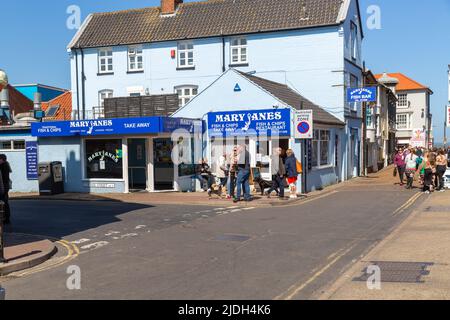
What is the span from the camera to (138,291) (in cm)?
650

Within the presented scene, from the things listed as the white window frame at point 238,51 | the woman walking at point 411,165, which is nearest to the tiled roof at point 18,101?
the white window frame at point 238,51

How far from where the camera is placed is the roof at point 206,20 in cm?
2666

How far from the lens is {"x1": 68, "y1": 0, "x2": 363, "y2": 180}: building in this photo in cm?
2609

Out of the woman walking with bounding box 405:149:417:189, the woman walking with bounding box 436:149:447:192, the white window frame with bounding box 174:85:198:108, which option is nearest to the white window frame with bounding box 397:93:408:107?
the white window frame with bounding box 174:85:198:108

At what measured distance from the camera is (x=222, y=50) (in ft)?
92.9

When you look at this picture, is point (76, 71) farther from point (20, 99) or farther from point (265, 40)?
point (20, 99)

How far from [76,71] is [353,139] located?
18.2m

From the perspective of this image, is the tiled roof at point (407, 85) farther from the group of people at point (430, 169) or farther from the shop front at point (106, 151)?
the shop front at point (106, 151)

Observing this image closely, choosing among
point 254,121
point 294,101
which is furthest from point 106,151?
point 294,101

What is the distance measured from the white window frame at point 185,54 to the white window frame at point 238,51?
2.59 metres

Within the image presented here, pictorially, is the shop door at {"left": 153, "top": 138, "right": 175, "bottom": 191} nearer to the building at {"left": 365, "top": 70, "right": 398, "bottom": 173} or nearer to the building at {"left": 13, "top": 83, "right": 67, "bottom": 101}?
the building at {"left": 365, "top": 70, "right": 398, "bottom": 173}

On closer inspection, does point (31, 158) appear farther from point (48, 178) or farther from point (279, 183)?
point (279, 183)

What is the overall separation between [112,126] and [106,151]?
4.69 feet
